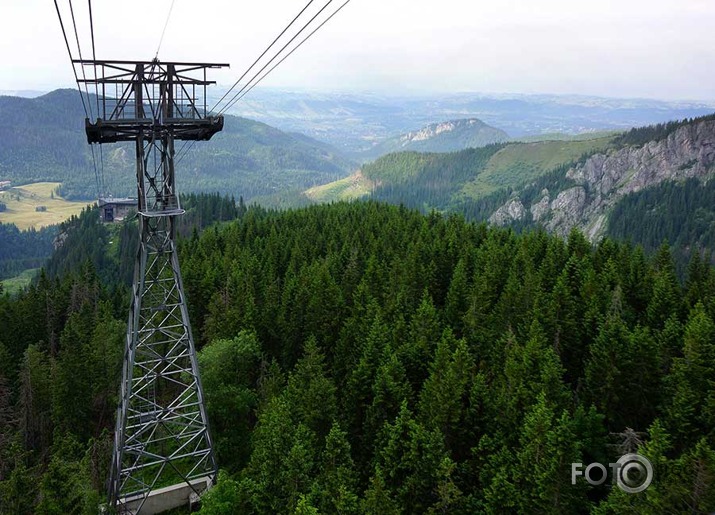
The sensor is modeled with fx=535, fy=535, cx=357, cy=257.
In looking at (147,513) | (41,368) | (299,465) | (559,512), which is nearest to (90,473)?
(147,513)

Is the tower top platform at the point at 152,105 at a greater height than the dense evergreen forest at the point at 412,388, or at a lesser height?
greater

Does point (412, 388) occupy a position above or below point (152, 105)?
below

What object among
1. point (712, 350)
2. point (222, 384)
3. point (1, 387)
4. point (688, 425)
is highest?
point (712, 350)

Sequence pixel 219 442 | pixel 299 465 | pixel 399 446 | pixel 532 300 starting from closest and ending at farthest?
pixel 299 465
pixel 399 446
pixel 219 442
pixel 532 300

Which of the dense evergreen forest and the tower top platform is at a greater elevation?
the tower top platform

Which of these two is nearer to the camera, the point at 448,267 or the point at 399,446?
the point at 399,446

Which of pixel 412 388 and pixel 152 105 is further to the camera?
pixel 412 388

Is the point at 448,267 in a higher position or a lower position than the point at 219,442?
higher

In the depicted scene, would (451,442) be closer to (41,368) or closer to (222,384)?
(222,384)
